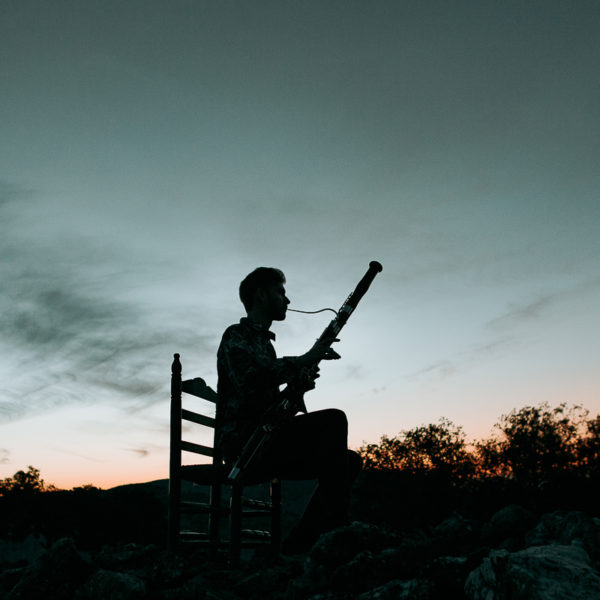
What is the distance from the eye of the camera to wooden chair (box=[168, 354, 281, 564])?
5.64 metres

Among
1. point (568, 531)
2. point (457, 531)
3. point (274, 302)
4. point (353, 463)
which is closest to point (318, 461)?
point (353, 463)

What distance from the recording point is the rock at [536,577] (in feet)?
8.04

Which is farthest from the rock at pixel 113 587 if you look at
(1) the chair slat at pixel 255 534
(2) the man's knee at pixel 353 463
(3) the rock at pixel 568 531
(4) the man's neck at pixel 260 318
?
(3) the rock at pixel 568 531

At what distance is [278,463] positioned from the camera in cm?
542

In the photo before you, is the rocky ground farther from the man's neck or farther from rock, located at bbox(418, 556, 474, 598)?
the man's neck

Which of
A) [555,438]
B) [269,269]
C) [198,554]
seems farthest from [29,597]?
[555,438]

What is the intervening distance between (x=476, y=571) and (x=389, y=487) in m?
22.1

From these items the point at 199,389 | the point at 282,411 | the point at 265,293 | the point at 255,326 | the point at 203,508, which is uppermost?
the point at 265,293

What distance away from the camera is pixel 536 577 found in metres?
2.54

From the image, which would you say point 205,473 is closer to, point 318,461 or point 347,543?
point 318,461

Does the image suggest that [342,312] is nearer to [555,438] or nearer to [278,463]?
[278,463]

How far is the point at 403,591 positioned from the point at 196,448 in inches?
135

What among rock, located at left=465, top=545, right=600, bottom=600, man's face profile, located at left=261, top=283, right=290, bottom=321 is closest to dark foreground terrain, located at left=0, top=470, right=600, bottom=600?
rock, located at left=465, top=545, right=600, bottom=600

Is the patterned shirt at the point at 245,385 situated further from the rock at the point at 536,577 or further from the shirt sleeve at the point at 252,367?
the rock at the point at 536,577
